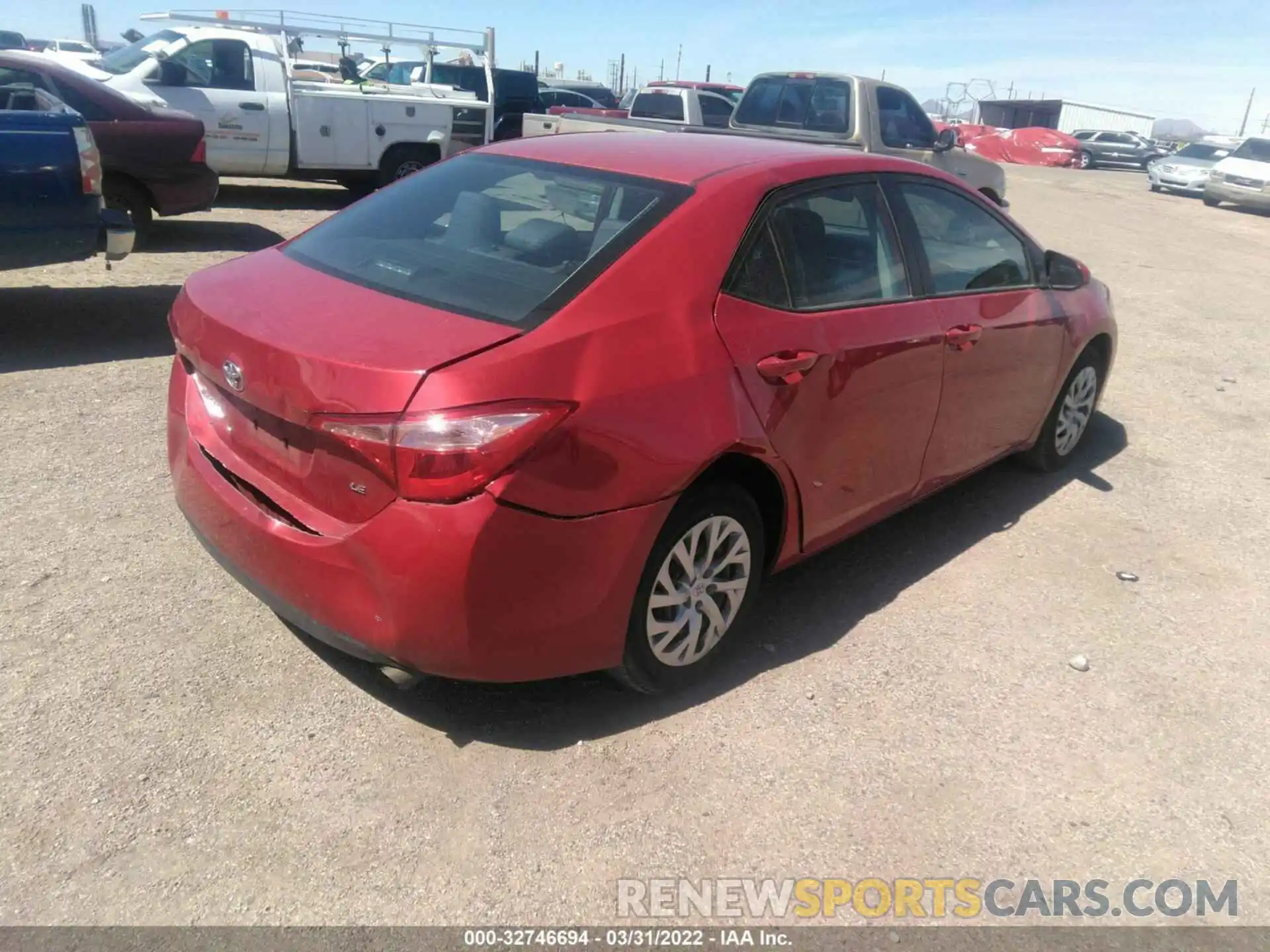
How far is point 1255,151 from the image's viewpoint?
938 inches

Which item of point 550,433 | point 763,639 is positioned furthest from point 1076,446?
point 550,433

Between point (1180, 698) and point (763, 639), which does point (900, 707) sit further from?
point (1180, 698)

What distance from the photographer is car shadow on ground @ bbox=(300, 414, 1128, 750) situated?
3068mm

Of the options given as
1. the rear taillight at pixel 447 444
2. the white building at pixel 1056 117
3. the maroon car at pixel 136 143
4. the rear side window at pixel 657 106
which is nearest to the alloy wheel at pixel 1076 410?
the rear taillight at pixel 447 444

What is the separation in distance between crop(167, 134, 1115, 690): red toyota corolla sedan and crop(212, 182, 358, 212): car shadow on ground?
32.1ft

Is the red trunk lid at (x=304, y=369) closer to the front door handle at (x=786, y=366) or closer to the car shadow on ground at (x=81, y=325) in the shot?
the front door handle at (x=786, y=366)

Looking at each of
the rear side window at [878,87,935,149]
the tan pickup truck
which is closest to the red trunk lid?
the tan pickup truck

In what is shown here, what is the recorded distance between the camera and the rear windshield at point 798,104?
1055 cm

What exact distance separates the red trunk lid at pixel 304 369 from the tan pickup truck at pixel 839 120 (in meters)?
7.76

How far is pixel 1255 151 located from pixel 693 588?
26.6 meters

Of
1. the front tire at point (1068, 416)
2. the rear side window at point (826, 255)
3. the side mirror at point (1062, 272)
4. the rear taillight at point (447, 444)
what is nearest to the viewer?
the rear taillight at point (447, 444)

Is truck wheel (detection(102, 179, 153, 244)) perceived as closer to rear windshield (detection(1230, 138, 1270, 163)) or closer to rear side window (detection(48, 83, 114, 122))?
rear side window (detection(48, 83, 114, 122))

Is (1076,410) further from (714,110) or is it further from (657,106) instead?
(714,110)

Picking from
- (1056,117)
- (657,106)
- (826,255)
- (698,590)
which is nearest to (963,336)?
(826,255)
